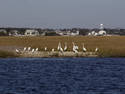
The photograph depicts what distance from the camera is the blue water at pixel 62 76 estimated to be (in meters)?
40.9

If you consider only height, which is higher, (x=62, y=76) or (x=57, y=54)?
(x=62, y=76)

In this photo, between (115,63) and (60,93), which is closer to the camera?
(60,93)

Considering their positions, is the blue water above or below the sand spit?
above

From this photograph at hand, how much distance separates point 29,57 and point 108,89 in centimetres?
3481

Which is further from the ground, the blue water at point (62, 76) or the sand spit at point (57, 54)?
the blue water at point (62, 76)

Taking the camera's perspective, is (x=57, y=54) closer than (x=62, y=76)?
No

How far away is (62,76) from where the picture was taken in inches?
1998

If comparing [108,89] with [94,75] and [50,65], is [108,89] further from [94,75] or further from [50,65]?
[50,65]

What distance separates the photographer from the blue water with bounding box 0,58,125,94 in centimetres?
4091

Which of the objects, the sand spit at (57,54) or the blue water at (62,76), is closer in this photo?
the blue water at (62,76)

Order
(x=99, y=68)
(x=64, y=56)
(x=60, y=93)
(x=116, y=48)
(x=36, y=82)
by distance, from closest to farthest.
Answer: (x=60, y=93), (x=36, y=82), (x=99, y=68), (x=64, y=56), (x=116, y=48)

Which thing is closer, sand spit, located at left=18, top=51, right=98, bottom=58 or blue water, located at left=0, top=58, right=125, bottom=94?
blue water, located at left=0, top=58, right=125, bottom=94

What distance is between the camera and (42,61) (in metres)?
68.6

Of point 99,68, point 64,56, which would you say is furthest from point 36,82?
point 64,56
